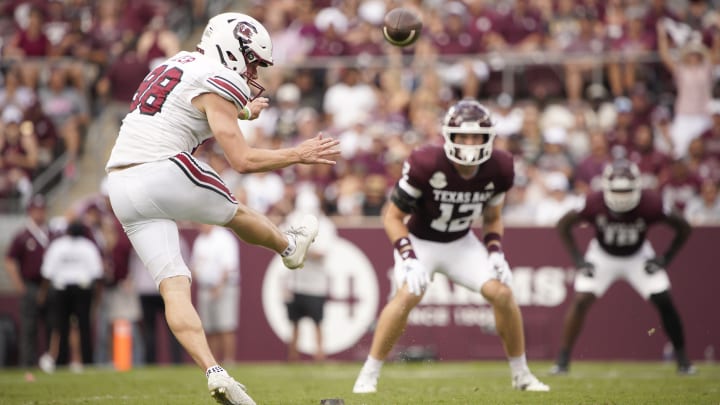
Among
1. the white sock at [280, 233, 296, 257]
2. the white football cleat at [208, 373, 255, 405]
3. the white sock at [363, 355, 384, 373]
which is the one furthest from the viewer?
the white sock at [363, 355, 384, 373]

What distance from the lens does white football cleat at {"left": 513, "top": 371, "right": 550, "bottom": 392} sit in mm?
8016

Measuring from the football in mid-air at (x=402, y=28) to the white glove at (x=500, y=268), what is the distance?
1670 millimetres

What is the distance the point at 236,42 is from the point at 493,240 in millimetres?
2472

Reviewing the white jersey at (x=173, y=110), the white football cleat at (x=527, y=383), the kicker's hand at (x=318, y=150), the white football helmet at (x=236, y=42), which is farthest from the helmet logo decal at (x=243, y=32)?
the white football cleat at (x=527, y=383)

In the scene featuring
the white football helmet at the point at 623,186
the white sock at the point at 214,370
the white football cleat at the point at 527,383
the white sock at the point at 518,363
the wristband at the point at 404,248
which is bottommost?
the white football cleat at the point at 527,383

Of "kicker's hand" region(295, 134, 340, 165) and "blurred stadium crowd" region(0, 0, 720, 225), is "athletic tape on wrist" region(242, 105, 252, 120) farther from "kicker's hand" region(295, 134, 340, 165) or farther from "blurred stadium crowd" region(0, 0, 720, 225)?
"blurred stadium crowd" region(0, 0, 720, 225)

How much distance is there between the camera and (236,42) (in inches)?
263

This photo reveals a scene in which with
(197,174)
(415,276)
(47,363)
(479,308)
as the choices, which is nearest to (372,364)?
(415,276)

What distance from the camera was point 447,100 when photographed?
15.4m

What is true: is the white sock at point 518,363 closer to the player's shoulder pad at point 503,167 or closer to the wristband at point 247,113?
the player's shoulder pad at point 503,167

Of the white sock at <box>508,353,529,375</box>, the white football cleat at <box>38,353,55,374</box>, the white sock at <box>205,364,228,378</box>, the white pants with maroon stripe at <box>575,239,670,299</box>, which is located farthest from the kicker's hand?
the white football cleat at <box>38,353,55,374</box>

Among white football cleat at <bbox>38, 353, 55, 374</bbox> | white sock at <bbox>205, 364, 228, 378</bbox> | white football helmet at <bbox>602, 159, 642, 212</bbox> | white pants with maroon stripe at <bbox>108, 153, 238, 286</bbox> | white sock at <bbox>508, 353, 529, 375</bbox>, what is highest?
white football helmet at <bbox>602, 159, 642, 212</bbox>

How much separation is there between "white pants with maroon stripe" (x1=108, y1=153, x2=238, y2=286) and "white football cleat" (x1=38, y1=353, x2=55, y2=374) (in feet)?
21.8

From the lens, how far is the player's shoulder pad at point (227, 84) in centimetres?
640
